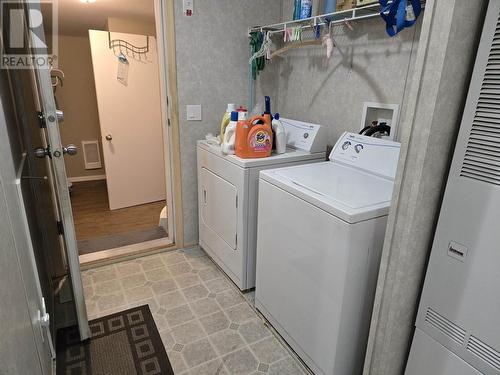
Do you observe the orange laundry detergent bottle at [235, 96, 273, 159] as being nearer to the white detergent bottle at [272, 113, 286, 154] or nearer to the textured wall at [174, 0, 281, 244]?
the white detergent bottle at [272, 113, 286, 154]

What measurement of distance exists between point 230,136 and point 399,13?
3.68ft

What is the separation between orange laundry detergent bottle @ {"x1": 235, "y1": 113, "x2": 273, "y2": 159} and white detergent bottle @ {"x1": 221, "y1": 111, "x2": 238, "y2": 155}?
0.06m

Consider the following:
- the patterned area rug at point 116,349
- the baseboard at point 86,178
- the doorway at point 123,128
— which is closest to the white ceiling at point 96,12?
the doorway at point 123,128

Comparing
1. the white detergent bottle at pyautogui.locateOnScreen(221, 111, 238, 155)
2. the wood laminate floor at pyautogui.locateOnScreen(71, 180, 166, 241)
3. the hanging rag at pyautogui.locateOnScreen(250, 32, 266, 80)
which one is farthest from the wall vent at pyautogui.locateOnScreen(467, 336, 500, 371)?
the wood laminate floor at pyautogui.locateOnScreen(71, 180, 166, 241)

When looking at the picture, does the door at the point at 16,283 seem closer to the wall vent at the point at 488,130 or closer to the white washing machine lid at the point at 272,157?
the white washing machine lid at the point at 272,157

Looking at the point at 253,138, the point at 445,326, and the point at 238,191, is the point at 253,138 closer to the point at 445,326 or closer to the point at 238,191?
the point at 238,191

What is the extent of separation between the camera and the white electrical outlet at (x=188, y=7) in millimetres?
2246

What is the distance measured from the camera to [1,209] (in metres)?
0.86

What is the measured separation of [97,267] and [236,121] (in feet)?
5.27

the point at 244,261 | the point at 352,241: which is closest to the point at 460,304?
the point at 352,241

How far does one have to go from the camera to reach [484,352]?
104 centimetres

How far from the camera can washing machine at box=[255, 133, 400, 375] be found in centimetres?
131

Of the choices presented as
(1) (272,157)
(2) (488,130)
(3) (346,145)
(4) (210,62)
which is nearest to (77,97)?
(4) (210,62)

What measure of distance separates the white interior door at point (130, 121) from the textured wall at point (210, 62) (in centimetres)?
100
